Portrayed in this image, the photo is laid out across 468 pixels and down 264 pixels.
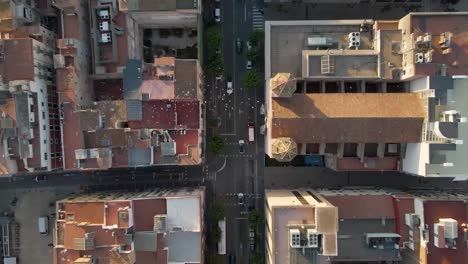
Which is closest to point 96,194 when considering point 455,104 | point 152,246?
point 152,246

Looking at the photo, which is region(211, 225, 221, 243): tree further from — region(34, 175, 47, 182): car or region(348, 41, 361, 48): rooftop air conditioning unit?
region(348, 41, 361, 48): rooftop air conditioning unit

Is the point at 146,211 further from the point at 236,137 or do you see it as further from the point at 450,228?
the point at 450,228

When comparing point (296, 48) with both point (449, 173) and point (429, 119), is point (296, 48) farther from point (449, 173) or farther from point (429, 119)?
point (449, 173)

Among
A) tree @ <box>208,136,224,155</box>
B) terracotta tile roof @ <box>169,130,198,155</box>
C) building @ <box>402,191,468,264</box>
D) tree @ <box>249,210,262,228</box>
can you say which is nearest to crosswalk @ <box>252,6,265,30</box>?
tree @ <box>208,136,224,155</box>

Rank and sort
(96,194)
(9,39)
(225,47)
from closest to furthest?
(9,39) < (96,194) < (225,47)

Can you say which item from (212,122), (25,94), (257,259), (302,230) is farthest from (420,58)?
(25,94)

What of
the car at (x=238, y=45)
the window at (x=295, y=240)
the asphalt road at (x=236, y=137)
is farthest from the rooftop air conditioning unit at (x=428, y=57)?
the window at (x=295, y=240)
